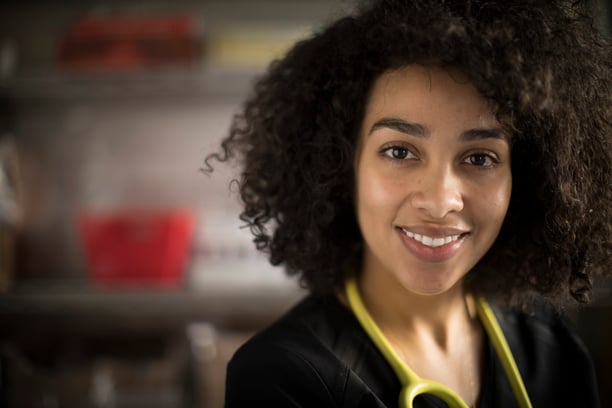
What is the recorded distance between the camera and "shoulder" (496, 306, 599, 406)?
806mm

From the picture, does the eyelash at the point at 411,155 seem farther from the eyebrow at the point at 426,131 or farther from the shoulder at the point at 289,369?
the shoulder at the point at 289,369

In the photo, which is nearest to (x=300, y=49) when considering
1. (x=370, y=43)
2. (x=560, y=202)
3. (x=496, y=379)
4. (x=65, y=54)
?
(x=370, y=43)

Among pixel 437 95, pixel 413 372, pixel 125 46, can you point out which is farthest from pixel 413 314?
pixel 125 46

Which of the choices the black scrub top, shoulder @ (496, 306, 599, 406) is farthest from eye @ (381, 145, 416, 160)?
shoulder @ (496, 306, 599, 406)

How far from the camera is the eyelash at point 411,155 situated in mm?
702

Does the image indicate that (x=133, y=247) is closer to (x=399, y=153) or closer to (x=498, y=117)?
(x=399, y=153)

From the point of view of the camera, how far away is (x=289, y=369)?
0.68 m

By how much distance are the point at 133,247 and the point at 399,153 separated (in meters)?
1.06

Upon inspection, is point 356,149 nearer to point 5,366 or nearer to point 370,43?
point 370,43

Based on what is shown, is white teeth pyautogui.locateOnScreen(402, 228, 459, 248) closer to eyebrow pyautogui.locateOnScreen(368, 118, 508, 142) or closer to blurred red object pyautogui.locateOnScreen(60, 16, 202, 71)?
eyebrow pyautogui.locateOnScreen(368, 118, 508, 142)

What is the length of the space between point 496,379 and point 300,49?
54 cm

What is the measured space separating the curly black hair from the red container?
0.69 metres

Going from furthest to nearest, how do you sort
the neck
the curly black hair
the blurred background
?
the blurred background, the neck, the curly black hair

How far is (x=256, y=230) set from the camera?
0.93m
